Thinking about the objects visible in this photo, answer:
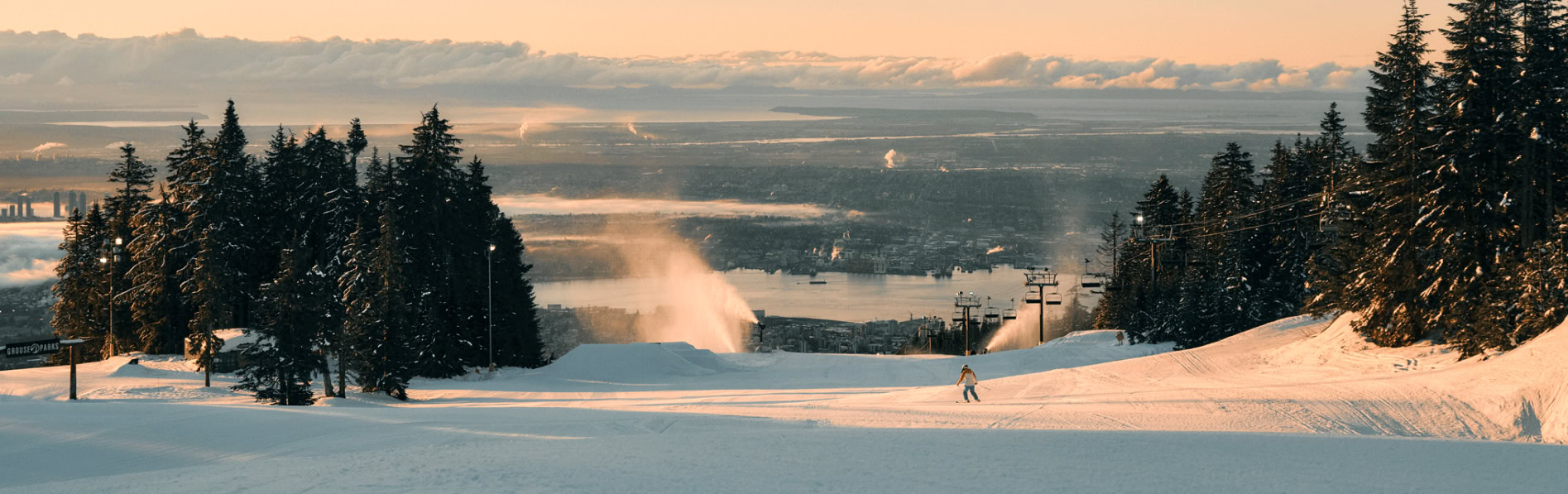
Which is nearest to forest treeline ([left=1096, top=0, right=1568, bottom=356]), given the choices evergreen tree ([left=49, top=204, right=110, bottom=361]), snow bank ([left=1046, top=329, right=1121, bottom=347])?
snow bank ([left=1046, top=329, right=1121, bottom=347])

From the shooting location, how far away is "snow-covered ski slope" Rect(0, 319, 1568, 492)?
17.7m

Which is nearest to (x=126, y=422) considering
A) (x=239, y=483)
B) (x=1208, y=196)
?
(x=239, y=483)

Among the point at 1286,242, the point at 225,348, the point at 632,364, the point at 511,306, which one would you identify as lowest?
the point at 632,364

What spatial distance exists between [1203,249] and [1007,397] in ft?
156

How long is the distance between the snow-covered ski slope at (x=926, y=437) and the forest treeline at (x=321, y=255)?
22.4 feet

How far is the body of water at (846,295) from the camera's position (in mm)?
160625

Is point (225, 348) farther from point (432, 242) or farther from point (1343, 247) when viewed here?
point (1343, 247)

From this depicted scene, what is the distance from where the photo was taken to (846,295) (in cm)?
17812

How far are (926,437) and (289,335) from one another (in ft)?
88.3

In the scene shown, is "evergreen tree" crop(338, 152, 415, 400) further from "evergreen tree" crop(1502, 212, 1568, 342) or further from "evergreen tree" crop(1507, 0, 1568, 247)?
"evergreen tree" crop(1507, 0, 1568, 247)

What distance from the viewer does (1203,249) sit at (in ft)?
246

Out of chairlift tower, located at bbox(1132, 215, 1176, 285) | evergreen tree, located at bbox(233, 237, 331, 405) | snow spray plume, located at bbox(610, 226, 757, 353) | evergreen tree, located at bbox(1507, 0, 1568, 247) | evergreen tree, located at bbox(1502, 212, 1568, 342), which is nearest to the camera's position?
evergreen tree, located at bbox(1502, 212, 1568, 342)

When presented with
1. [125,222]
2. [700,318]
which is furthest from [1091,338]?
[700,318]

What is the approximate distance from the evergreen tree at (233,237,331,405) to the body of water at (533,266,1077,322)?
115 m
